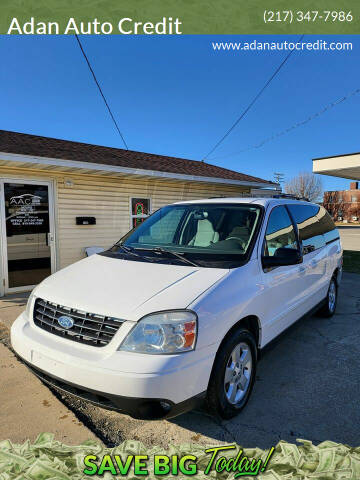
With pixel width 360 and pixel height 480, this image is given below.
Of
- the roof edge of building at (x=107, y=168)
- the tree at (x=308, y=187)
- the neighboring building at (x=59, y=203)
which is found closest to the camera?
the roof edge of building at (x=107, y=168)

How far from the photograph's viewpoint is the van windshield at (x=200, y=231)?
306 centimetres

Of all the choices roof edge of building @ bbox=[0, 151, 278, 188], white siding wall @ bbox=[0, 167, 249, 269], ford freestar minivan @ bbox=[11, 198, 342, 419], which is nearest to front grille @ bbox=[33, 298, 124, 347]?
ford freestar minivan @ bbox=[11, 198, 342, 419]

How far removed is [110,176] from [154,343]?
665 centimetres

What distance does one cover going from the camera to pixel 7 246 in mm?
6633

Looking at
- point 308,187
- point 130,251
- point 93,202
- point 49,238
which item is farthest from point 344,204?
point 130,251

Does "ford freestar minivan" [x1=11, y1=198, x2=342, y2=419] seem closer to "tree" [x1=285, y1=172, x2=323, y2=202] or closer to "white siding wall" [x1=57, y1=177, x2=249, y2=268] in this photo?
"white siding wall" [x1=57, y1=177, x2=249, y2=268]

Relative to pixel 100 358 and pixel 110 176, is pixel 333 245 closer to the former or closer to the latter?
pixel 100 358

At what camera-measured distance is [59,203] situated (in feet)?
24.2

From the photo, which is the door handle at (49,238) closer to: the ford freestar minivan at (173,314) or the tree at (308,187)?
the ford freestar minivan at (173,314)

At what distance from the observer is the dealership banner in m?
4.86

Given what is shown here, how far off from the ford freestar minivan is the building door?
414cm

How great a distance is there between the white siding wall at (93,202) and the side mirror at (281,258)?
5.74 m

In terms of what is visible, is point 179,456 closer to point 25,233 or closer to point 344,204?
point 25,233

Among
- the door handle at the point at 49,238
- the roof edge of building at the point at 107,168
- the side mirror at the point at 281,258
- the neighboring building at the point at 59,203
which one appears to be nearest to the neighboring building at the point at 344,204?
the roof edge of building at the point at 107,168
